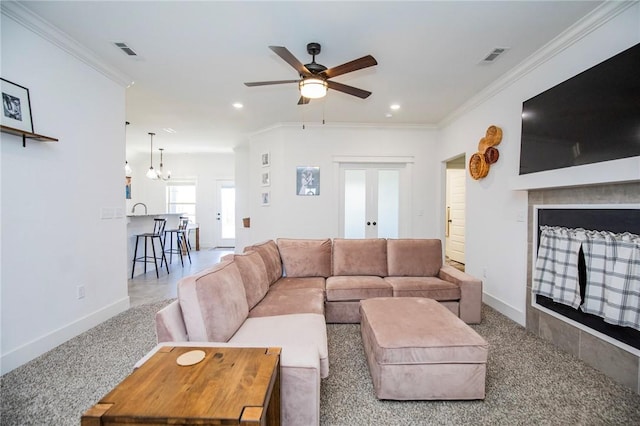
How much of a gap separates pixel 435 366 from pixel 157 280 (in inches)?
177

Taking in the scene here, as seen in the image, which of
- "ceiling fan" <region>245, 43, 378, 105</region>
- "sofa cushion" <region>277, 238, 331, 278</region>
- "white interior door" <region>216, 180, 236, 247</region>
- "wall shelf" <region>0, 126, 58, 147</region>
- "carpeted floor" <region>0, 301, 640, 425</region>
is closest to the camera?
"carpeted floor" <region>0, 301, 640, 425</region>

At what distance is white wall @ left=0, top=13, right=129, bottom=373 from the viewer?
2.13 m

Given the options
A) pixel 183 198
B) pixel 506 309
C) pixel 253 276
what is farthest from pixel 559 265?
pixel 183 198

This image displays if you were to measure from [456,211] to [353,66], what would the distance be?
16.0 ft

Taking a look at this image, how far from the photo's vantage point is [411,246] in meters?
3.35

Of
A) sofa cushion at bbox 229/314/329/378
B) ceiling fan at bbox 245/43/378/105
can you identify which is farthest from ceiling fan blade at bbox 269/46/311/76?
sofa cushion at bbox 229/314/329/378

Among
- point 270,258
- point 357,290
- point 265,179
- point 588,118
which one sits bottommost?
point 357,290

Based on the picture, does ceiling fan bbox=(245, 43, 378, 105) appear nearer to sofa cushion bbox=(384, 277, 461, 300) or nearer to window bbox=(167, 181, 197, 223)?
sofa cushion bbox=(384, 277, 461, 300)

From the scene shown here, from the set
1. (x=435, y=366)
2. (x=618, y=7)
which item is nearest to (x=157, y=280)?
(x=435, y=366)

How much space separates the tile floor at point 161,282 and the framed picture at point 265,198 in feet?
5.92

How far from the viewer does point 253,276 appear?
238 cm

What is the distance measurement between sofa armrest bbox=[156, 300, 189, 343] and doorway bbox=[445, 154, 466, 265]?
219 inches

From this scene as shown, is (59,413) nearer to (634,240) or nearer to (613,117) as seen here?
(634,240)

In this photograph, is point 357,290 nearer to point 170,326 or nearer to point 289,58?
point 170,326
